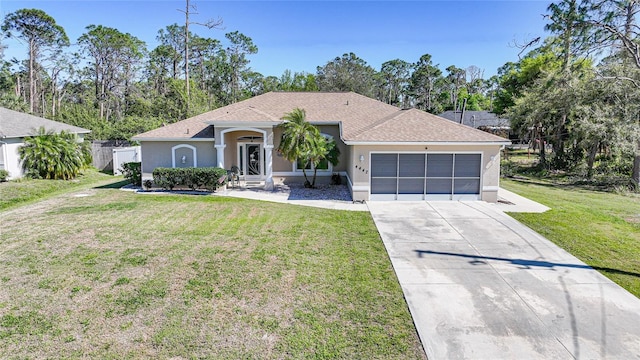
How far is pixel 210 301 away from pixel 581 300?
684 centimetres

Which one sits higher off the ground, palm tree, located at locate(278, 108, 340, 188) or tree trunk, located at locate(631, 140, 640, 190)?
palm tree, located at locate(278, 108, 340, 188)

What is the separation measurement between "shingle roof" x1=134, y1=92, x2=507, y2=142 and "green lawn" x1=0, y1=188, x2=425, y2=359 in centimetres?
506

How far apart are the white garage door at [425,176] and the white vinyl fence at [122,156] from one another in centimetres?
1602

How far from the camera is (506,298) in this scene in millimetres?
6840

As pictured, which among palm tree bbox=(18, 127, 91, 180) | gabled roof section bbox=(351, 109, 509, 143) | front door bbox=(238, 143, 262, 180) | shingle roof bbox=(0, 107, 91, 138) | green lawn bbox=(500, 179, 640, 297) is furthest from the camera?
front door bbox=(238, 143, 262, 180)

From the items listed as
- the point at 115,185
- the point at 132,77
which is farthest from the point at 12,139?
the point at 132,77

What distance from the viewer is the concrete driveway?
542 cm

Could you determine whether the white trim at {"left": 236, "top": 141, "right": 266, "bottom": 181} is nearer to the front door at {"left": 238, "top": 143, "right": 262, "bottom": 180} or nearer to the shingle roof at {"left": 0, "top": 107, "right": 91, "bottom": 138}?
the front door at {"left": 238, "top": 143, "right": 262, "bottom": 180}

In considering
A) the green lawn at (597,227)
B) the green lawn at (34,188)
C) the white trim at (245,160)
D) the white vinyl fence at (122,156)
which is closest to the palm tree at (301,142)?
the white trim at (245,160)

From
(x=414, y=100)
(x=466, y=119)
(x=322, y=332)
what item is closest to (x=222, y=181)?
(x=322, y=332)

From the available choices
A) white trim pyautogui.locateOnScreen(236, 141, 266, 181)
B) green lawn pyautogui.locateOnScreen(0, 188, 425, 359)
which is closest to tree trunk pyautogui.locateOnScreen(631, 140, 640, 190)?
green lawn pyautogui.locateOnScreen(0, 188, 425, 359)

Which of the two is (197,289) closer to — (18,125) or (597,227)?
(597,227)

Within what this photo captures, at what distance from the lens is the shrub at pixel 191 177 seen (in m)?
16.1

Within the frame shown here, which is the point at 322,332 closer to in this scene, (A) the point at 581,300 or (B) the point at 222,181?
(A) the point at 581,300
